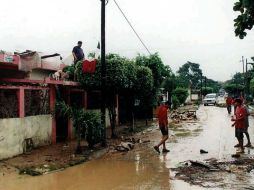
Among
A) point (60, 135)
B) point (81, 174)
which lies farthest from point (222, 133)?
point (81, 174)

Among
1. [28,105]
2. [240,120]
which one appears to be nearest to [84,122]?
[28,105]

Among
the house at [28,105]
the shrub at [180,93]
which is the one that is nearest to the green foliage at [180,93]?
the shrub at [180,93]

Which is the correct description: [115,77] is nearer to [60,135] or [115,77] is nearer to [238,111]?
[60,135]

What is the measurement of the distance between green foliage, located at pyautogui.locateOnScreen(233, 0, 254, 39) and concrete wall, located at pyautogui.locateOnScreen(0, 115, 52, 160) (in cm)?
762

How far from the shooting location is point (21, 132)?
13477mm

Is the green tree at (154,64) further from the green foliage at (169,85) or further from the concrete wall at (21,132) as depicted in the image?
the green foliage at (169,85)

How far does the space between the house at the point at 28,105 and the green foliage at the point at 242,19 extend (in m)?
7.26

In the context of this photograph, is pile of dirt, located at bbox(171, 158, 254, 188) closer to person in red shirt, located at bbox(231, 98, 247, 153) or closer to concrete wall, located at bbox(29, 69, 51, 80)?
person in red shirt, located at bbox(231, 98, 247, 153)

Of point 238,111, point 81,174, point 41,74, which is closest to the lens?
point 81,174

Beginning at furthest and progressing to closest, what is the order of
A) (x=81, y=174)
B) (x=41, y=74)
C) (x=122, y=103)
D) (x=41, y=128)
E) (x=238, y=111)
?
(x=122, y=103) < (x=41, y=74) < (x=41, y=128) < (x=238, y=111) < (x=81, y=174)

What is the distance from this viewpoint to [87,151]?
14078mm

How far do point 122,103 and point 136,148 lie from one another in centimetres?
1139

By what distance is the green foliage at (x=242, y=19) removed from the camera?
775 centimetres

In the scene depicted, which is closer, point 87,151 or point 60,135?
point 87,151
